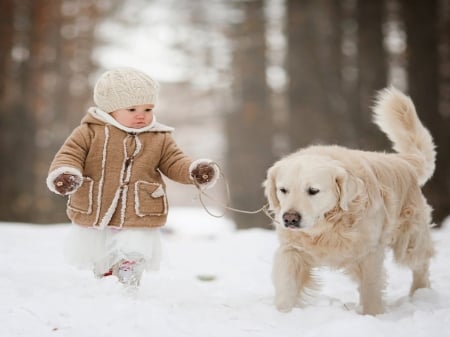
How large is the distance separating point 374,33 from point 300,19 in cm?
158

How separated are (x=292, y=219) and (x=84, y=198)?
1.16m

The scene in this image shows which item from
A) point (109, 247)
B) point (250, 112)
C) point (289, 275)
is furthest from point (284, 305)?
point (250, 112)

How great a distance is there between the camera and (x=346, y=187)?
2939 mm

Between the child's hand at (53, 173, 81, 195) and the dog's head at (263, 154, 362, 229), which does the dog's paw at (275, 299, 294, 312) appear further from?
the child's hand at (53, 173, 81, 195)

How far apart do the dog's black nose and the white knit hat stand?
1.05 meters

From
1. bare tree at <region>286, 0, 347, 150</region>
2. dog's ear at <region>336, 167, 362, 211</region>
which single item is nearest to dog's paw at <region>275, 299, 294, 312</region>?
dog's ear at <region>336, 167, 362, 211</region>

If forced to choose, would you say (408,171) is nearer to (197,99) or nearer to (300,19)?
(300,19)

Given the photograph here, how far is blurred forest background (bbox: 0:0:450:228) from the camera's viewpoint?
9.18 m

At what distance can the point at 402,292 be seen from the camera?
12.6 ft

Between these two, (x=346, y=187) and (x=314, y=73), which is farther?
(x=314, y=73)

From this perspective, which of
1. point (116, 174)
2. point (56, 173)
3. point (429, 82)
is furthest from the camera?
point (429, 82)

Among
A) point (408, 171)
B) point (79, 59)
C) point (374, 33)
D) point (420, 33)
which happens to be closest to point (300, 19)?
point (374, 33)

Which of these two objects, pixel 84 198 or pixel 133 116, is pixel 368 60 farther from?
pixel 84 198

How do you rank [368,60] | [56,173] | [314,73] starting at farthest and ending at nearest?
[314,73] → [368,60] → [56,173]
